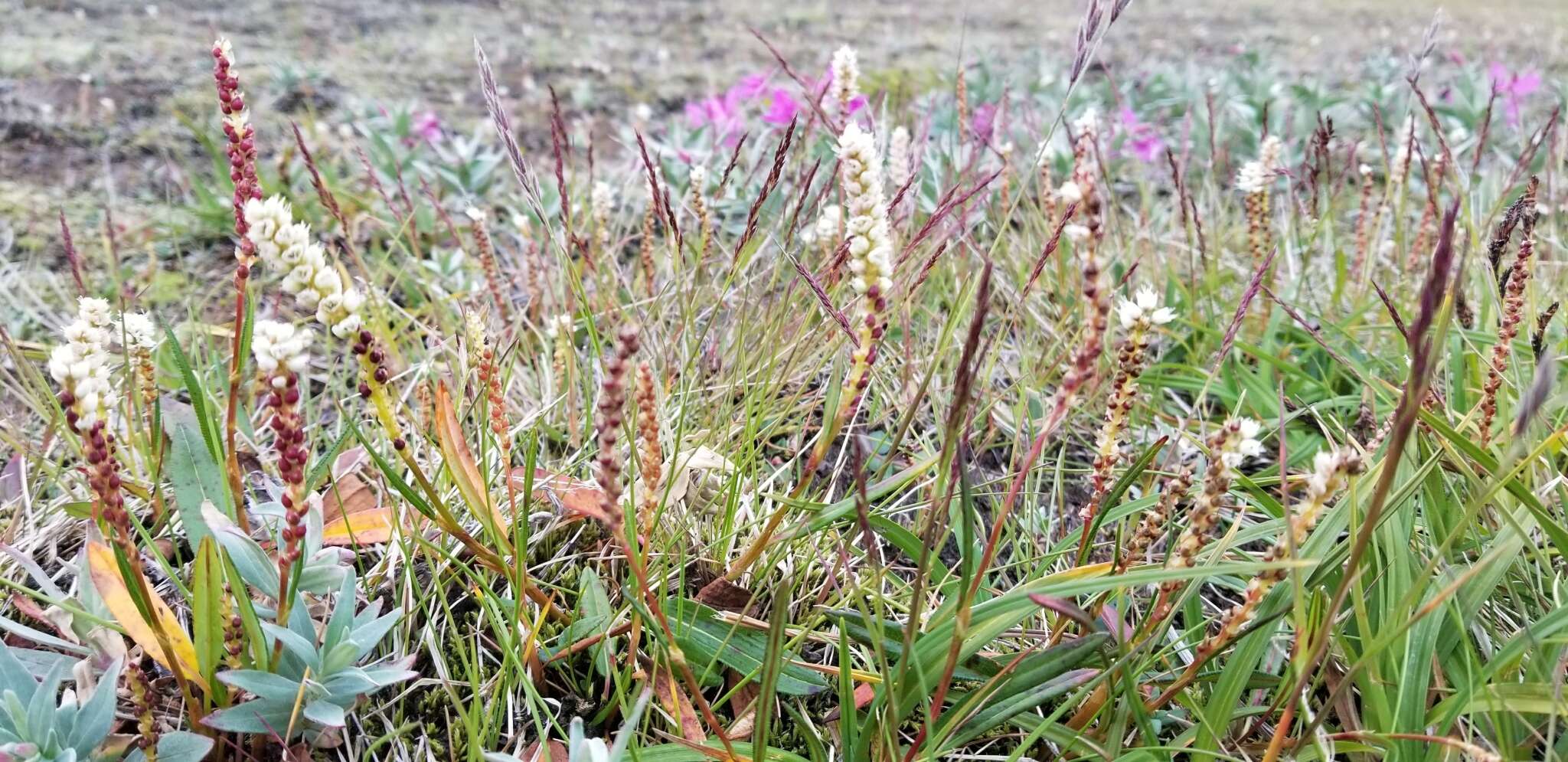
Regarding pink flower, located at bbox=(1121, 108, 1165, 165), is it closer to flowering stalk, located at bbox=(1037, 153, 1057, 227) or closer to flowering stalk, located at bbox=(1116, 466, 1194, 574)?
flowering stalk, located at bbox=(1037, 153, 1057, 227)

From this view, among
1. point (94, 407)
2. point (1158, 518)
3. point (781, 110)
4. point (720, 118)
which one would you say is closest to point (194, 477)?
point (94, 407)

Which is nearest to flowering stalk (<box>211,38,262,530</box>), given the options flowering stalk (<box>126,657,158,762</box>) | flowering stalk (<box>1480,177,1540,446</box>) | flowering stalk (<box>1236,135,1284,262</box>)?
flowering stalk (<box>126,657,158,762</box>)

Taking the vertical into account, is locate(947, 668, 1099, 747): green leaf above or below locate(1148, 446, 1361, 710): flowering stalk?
below

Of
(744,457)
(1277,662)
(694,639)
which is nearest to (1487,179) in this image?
→ (1277,662)

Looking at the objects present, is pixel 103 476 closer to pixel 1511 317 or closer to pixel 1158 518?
pixel 1158 518

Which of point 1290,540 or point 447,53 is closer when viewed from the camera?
point 1290,540
